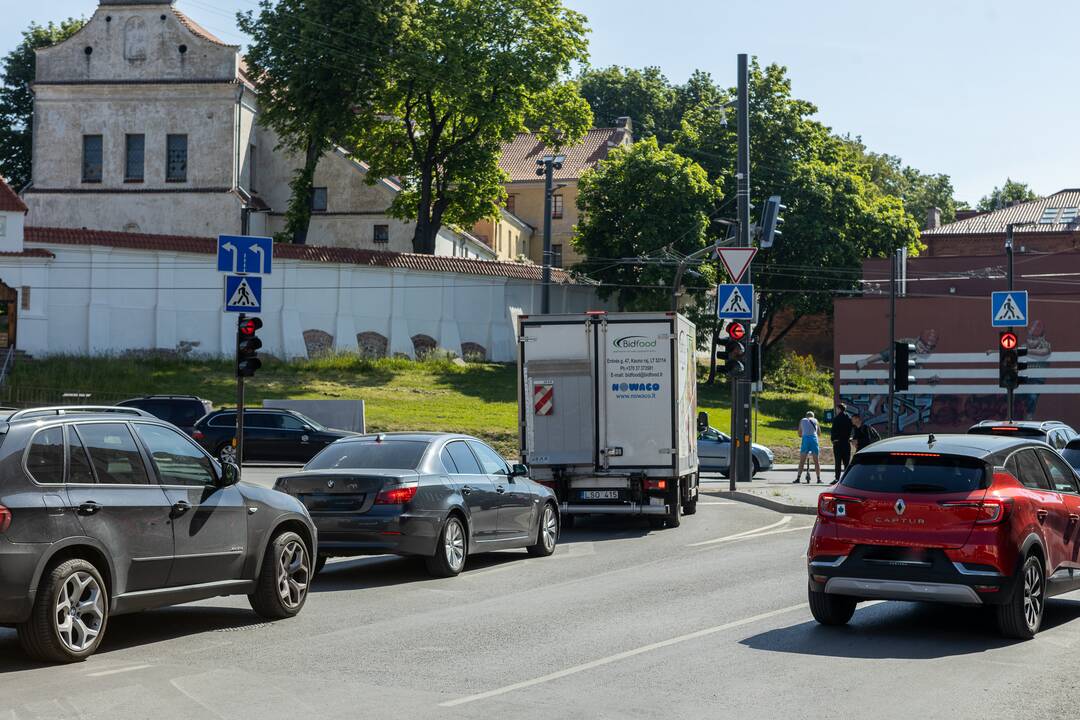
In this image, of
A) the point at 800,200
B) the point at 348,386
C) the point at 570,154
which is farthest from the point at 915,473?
the point at 570,154

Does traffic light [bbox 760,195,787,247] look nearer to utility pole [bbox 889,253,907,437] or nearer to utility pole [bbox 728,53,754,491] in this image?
utility pole [bbox 728,53,754,491]

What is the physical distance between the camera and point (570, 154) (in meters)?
94.9

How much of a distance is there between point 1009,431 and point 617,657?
15.2 m

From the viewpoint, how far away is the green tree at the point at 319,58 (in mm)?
57750

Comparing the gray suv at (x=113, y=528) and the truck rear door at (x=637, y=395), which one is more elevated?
the truck rear door at (x=637, y=395)

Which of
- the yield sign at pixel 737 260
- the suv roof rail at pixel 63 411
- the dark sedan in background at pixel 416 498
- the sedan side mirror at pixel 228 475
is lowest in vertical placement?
the dark sedan in background at pixel 416 498

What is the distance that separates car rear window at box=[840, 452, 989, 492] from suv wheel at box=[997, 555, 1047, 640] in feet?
2.53

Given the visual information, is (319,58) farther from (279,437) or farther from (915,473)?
(915,473)

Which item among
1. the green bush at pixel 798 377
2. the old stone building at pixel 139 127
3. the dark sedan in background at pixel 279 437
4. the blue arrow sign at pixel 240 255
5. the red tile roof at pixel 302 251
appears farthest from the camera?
the green bush at pixel 798 377

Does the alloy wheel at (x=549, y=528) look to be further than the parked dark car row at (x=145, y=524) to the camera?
Yes

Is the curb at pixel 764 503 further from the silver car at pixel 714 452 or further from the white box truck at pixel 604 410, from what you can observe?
the silver car at pixel 714 452

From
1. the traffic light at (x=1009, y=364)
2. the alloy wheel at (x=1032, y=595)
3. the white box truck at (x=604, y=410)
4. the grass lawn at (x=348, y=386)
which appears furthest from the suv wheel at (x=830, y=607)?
the grass lawn at (x=348, y=386)

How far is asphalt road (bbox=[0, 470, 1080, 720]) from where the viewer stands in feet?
26.6

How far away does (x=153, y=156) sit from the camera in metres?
64.6
